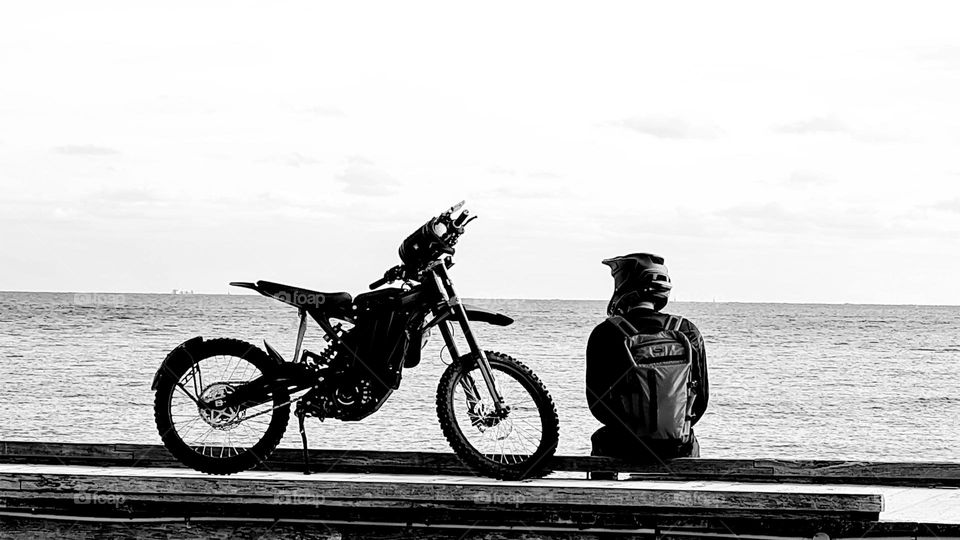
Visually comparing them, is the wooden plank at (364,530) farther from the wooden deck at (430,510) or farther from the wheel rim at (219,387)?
the wheel rim at (219,387)

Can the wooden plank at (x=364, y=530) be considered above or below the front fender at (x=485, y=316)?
below

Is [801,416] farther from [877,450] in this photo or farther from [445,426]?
[445,426]

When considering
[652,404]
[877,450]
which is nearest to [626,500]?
[652,404]

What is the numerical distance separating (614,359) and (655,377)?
20 cm

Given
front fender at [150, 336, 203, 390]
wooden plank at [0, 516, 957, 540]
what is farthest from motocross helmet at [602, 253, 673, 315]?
front fender at [150, 336, 203, 390]

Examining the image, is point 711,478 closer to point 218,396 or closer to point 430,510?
point 430,510

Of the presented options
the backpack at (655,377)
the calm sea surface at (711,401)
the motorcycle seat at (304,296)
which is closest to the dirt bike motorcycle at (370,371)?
the motorcycle seat at (304,296)

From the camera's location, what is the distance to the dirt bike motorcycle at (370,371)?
18.7 ft

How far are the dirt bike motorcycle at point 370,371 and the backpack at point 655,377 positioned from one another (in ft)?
1.24

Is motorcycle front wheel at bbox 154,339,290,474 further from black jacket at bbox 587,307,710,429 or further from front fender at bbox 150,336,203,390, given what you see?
black jacket at bbox 587,307,710,429

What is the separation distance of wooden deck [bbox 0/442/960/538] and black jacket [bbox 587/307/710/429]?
36cm

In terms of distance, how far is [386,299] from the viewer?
570 cm

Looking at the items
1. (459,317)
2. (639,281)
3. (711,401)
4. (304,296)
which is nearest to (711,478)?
(639,281)

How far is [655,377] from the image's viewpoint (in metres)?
5.71
